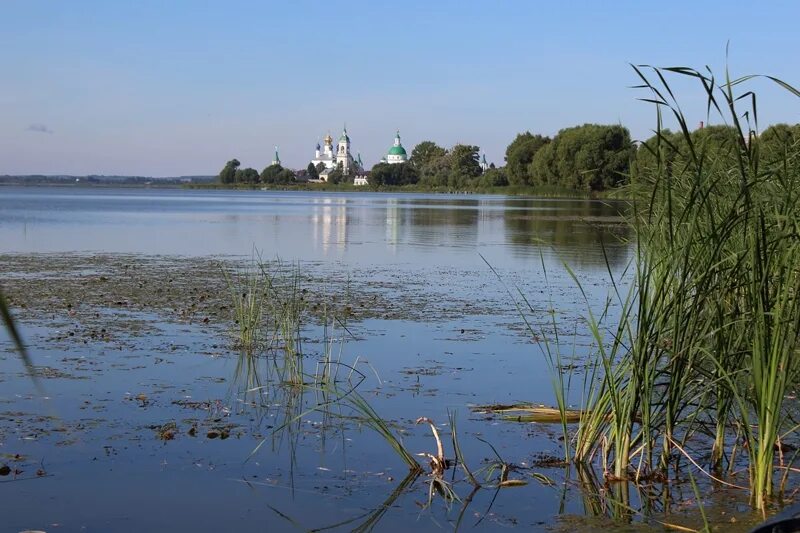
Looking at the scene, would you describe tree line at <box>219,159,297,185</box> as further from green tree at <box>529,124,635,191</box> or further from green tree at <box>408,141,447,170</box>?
green tree at <box>529,124,635,191</box>

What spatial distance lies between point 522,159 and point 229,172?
103254 mm

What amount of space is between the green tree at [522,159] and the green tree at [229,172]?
98.9 meters

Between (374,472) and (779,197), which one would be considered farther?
(374,472)

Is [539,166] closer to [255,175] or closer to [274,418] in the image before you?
[274,418]

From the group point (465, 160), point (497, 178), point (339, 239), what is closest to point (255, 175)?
point (465, 160)

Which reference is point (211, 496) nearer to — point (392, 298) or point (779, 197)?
point (779, 197)

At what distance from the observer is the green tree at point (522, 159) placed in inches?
4050

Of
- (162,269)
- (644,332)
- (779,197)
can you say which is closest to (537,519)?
(644,332)

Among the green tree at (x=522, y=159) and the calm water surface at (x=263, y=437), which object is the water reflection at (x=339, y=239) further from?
the green tree at (x=522, y=159)

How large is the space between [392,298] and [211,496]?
842 centimetres

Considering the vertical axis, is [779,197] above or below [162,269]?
above

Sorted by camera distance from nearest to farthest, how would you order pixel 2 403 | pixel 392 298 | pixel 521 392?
pixel 2 403 < pixel 521 392 < pixel 392 298

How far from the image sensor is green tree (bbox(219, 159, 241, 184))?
194m

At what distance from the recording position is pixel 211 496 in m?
5.22
